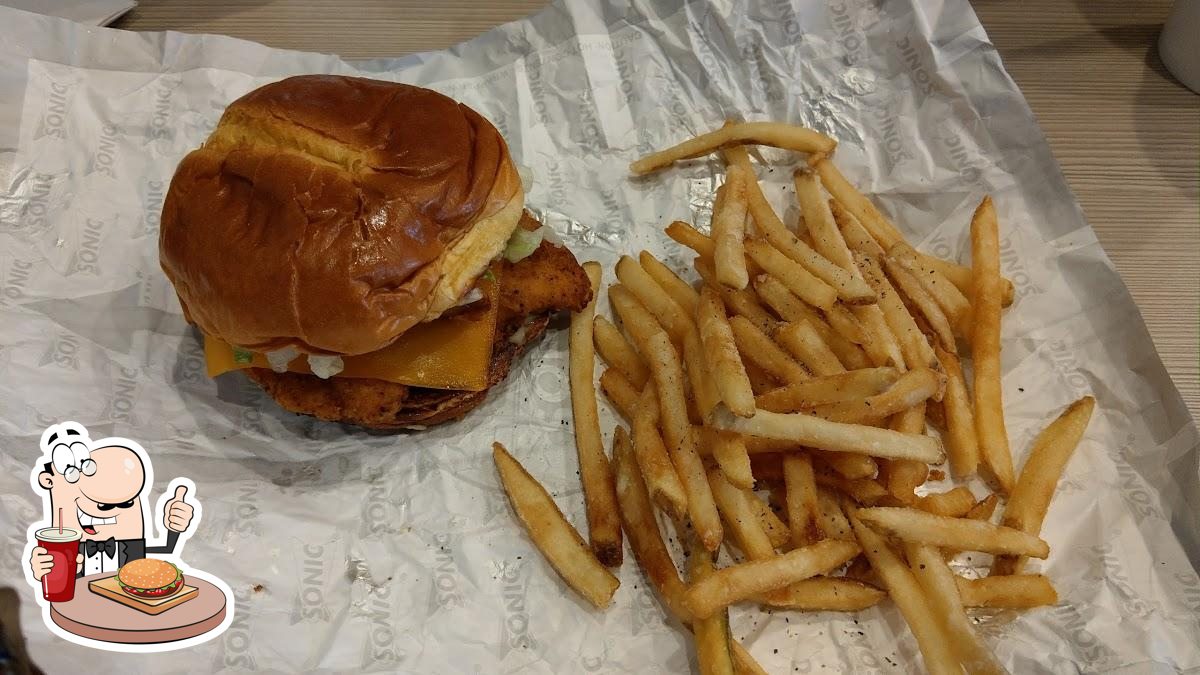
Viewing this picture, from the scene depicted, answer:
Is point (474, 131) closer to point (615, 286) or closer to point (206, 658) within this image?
point (615, 286)

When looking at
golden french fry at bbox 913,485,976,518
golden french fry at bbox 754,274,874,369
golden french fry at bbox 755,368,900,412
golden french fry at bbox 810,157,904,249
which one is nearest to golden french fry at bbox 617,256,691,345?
golden french fry at bbox 754,274,874,369

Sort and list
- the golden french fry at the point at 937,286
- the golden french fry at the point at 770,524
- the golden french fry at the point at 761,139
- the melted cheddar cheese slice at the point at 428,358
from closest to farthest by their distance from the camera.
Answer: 1. the golden french fry at the point at 770,524
2. the melted cheddar cheese slice at the point at 428,358
3. the golden french fry at the point at 937,286
4. the golden french fry at the point at 761,139

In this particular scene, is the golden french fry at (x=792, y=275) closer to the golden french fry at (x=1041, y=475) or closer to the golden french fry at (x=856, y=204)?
the golden french fry at (x=856, y=204)

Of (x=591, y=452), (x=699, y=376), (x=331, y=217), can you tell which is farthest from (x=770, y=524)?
(x=331, y=217)

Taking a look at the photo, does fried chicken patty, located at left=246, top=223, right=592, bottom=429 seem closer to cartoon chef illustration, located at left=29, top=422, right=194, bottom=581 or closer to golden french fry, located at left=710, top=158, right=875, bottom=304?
cartoon chef illustration, located at left=29, top=422, right=194, bottom=581

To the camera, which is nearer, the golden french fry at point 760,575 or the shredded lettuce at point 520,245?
the golden french fry at point 760,575

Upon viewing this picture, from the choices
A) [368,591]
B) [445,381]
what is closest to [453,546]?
[368,591]

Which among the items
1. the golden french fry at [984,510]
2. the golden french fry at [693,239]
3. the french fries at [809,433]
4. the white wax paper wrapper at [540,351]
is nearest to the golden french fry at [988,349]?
the french fries at [809,433]
